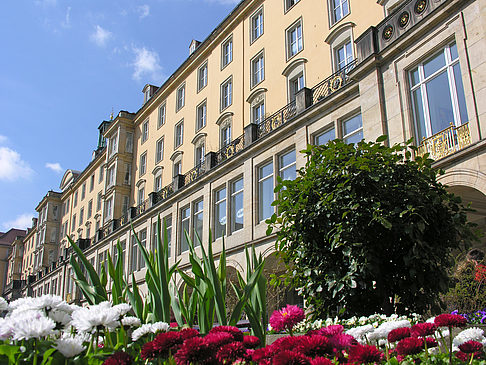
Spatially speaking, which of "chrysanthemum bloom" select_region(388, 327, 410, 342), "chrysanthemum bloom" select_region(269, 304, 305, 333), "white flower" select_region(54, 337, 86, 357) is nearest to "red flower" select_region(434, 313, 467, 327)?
A: "chrysanthemum bloom" select_region(388, 327, 410, 342)

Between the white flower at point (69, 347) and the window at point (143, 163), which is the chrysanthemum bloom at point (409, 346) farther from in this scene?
the window at point (143, 163)

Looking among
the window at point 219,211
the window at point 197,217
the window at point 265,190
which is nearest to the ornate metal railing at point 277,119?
the window at point 265,190

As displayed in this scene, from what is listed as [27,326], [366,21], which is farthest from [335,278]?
[366,21]

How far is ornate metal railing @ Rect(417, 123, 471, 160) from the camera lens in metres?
11.5

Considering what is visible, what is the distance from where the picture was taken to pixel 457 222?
22.9 ft

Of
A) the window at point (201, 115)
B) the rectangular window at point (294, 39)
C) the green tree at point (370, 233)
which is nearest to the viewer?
the green tree at point (370, 233)

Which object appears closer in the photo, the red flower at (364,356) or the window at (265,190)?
the red flower at (364,356)

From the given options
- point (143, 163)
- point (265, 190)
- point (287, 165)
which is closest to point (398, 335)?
point (287, 165)

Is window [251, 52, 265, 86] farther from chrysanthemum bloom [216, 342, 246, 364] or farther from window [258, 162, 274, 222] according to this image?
chrysanthemum bloom [216, 342, 246, 364]

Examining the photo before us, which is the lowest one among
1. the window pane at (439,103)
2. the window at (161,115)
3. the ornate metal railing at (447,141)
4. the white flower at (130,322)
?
the white flower at (130,322)

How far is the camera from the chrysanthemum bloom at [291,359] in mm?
1876

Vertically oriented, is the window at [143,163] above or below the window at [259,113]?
above

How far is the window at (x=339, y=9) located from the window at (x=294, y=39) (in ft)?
6.91

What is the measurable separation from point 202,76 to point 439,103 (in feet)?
62.5
